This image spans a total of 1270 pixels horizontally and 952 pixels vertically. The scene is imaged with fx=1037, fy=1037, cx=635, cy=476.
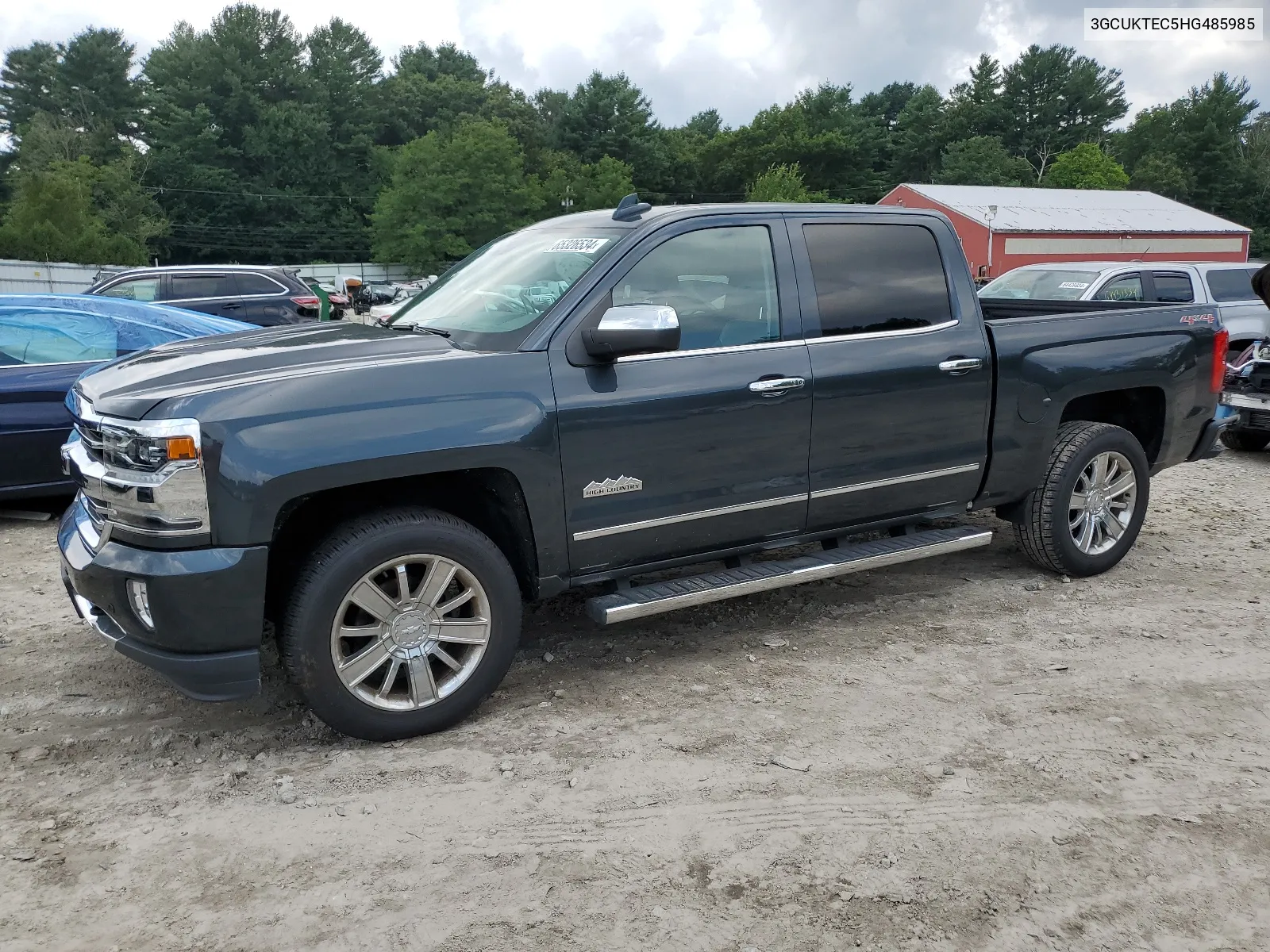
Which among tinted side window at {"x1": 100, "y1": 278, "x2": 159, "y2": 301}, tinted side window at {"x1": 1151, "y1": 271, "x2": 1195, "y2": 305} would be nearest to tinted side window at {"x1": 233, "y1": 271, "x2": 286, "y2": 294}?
tinted side window at {"x1": 100, "y1": 278, "x2": 159, "y2": 301}

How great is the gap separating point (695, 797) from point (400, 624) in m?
1.19

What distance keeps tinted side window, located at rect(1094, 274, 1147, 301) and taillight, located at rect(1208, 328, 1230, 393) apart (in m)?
6.52

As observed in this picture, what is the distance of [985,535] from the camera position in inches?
195

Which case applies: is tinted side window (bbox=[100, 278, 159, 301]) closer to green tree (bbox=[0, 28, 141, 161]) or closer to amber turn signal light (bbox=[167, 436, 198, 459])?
amber turn signal light (bbox=[167, 436, 198, 459])

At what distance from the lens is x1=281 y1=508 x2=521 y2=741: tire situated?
139 inches

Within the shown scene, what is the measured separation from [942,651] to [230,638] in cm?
304

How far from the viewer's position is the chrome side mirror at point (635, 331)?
12.5 ft

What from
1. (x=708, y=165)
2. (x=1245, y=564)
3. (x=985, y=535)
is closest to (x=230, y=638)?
(x=985, y=535)

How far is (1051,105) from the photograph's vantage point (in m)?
90.6

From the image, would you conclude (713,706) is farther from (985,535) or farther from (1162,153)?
(1162,153)

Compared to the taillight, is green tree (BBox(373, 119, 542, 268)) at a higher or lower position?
higher

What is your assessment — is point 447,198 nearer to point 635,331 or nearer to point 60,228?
point 60,228

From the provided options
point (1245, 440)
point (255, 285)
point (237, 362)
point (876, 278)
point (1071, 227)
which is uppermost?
point (1071, 227)

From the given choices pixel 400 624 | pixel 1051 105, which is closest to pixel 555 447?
pixel 400 624
